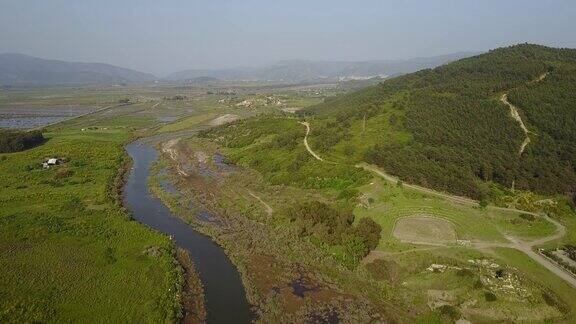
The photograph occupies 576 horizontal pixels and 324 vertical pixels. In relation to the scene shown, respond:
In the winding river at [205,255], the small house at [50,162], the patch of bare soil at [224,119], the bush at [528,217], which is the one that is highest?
the small house at [50,162]

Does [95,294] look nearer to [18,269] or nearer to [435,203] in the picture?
[18,269]

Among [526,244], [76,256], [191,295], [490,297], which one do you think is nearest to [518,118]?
[526,244]

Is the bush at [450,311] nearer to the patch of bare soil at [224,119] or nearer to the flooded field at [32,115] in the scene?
the patch of bare soil at [224,119]

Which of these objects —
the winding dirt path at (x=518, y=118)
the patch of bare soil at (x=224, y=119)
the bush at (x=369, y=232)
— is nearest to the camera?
the bush at (x=369, y=232)

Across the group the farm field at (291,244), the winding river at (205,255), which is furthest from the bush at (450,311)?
the winding river at (205,255)

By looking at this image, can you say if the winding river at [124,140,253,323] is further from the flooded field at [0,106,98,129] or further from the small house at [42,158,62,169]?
the flooded field at [0,106,98,129]

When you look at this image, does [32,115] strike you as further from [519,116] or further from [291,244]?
[519,116]

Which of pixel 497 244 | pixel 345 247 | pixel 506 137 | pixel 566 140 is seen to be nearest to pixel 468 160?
pixel 506 137
